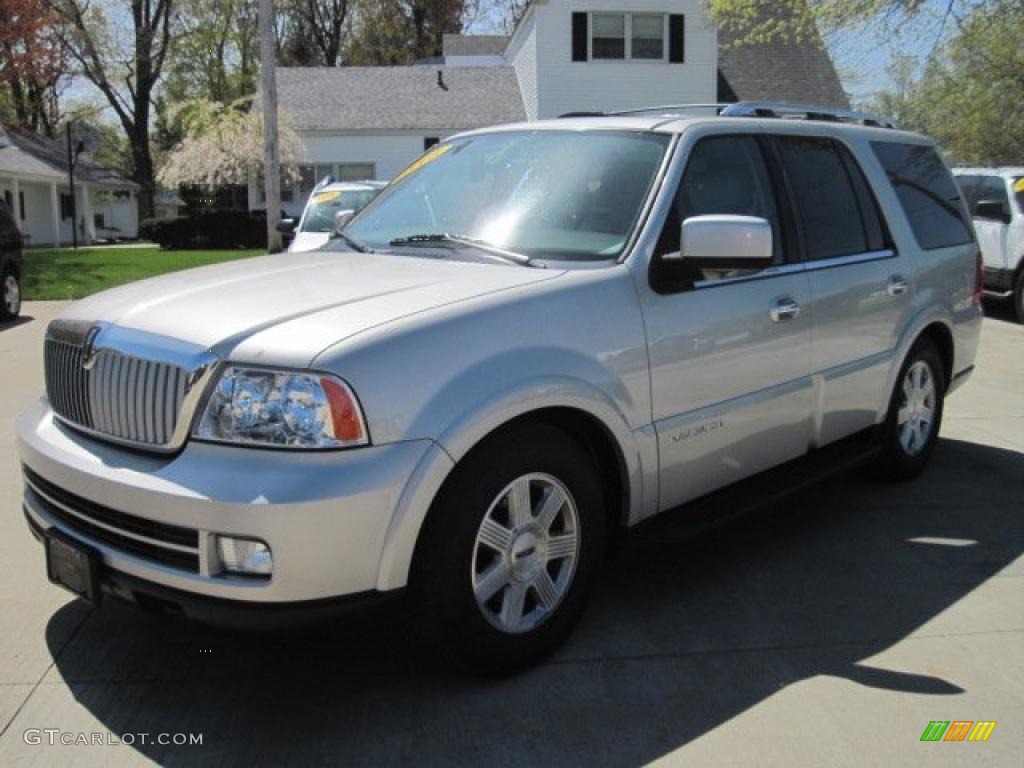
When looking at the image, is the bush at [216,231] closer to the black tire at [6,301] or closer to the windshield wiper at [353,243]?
the black tire at [6,301]

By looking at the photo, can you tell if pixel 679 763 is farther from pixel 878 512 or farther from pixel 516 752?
pixel 878 512

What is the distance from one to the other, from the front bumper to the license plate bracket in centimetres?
11

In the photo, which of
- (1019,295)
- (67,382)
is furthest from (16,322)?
(1019,295)

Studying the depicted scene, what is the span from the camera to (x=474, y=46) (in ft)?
139

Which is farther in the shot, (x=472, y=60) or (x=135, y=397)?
(x=472, y=60)

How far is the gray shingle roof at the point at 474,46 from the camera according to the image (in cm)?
4188

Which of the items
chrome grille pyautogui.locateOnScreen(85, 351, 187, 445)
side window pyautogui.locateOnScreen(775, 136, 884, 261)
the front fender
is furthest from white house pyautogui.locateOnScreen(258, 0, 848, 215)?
chrome grille pyautogui.locateOnScreen(85, 351, 187, 445)

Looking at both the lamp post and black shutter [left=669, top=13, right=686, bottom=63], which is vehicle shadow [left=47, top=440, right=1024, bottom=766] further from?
the lamp post

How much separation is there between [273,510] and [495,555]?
0.86 metres

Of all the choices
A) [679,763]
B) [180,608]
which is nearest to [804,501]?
[679,763]

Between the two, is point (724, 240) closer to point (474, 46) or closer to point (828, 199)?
point (828, 199)

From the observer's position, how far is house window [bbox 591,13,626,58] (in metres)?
29.1

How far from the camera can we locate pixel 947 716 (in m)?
3.38

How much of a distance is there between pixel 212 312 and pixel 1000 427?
19.9 ft
